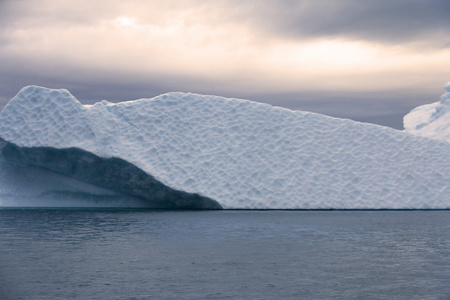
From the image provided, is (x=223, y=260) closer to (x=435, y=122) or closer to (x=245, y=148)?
(x=245, y=148)

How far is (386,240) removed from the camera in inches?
404

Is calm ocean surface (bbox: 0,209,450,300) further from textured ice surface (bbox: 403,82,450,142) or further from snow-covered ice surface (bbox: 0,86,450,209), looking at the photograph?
textured ice surface (bbox: 403,82,450,142)

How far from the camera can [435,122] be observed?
96.5 feet

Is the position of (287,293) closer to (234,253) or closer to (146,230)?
(234,253)

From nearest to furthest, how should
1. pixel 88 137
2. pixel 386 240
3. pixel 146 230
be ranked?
pixel 386 240 → pixel 146 230 → pixel 88 137

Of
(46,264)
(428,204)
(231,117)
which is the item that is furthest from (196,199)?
(46,264)

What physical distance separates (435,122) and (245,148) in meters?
15.5

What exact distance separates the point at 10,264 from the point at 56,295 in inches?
80.3

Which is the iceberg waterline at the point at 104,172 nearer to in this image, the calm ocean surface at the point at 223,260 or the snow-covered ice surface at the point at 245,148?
the snow-covered ice surface at the point at 245,148

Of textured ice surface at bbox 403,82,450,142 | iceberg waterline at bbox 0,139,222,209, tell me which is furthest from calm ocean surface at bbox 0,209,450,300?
textured ice surface at bbox 403,82,450,142

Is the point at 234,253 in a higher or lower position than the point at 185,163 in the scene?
lower

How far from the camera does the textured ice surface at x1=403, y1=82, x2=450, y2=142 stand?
27.7m

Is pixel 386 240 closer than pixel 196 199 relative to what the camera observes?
Yes

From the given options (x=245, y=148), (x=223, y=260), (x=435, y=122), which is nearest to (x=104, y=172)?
(x=245, y=148)
